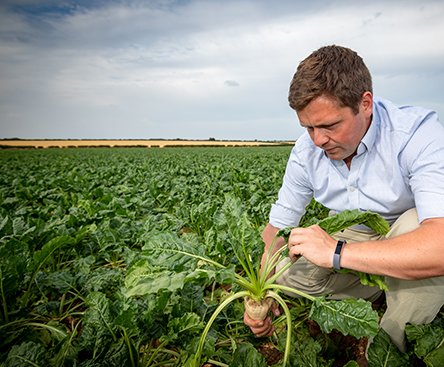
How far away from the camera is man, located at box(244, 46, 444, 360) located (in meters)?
1.42

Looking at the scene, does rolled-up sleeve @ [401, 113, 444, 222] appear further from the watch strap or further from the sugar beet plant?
the watch strap

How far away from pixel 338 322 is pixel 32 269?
2329 mm

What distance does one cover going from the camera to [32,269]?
228cm

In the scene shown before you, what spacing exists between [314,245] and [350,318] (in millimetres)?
380

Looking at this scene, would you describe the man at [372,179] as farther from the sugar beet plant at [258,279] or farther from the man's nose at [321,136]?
the sugar beet plant at [258,279]

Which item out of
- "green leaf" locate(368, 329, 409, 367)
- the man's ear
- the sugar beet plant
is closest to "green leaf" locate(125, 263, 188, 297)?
the sugar beet plant

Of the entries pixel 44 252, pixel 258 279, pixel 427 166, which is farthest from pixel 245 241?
pixel 44 252

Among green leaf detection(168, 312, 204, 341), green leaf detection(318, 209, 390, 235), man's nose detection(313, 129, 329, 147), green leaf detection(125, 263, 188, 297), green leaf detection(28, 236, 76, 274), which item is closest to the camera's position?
green leaf detection(125, 263, 188, 297)

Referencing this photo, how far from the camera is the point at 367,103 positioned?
179cm

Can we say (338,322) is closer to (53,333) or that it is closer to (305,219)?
(53,333)

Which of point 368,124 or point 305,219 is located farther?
point 305,219

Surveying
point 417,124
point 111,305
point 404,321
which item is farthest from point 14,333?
point 417,124

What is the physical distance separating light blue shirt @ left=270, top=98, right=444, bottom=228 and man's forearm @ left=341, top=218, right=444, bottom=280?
0.14m

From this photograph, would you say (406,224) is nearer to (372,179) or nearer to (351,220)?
(372,179)
